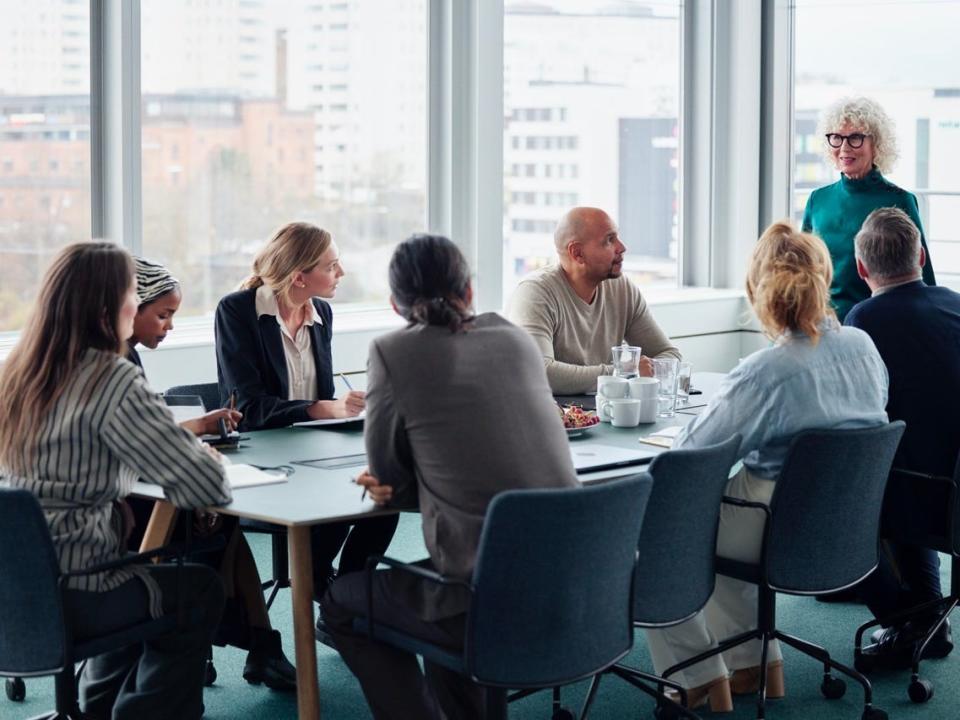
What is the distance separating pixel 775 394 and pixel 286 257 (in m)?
1.53

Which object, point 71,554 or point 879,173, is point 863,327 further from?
point 71,554

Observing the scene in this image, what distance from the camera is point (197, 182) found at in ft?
17.8

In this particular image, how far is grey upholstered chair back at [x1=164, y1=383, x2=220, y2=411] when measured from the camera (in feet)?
13.3

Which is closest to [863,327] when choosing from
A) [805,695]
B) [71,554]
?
[805,695]

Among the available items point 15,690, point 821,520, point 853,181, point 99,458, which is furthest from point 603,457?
point 853,181

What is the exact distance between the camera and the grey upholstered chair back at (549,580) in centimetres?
254

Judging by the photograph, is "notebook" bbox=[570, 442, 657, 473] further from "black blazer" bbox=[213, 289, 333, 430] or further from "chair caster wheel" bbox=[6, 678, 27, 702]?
"chair caster wheel" bbox=[6, 678, 27, 702]

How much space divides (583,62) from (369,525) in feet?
12.3

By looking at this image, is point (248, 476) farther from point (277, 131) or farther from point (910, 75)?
point (910, 75)

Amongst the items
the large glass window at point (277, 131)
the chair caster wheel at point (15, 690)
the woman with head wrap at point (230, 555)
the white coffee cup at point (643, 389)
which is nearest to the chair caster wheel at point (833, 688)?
the white coffee cup at point (643, 389)

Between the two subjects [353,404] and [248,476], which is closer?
[248,476]

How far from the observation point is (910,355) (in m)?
3.70

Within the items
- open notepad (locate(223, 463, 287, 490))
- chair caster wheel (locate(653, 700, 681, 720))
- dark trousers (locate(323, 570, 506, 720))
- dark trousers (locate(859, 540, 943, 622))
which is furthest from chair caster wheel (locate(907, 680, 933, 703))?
open notepad (locate(223, 463, 287, 490))

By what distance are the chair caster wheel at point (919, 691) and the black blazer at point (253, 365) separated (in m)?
1.81
